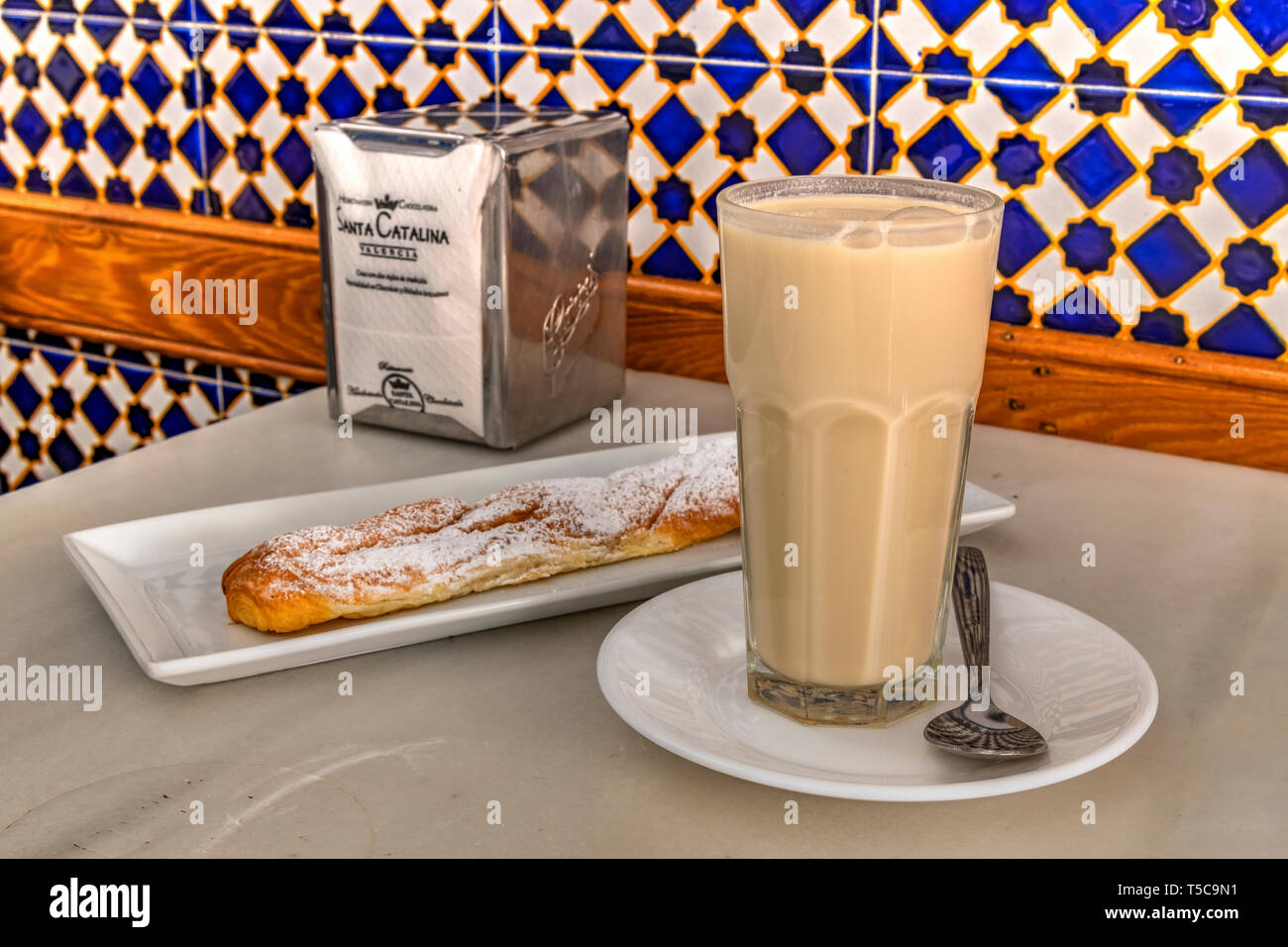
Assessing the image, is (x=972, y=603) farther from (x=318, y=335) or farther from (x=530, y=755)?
(x=318, y=335)

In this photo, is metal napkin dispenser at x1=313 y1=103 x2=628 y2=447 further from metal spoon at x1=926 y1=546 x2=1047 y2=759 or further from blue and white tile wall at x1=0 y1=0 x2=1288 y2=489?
metal spoon at x1=926 y1=546 x2=1047 y2=759

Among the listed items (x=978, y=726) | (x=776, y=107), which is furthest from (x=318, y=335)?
(x=978, y=726)

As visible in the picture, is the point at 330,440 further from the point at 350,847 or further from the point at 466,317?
the point at 350,847

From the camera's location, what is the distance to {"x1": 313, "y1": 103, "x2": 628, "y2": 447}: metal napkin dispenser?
3.39 feet

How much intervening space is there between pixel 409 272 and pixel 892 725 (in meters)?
0.63

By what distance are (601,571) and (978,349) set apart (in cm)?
30

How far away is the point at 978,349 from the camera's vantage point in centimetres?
64

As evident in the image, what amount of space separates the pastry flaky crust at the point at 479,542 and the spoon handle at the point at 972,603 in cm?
19

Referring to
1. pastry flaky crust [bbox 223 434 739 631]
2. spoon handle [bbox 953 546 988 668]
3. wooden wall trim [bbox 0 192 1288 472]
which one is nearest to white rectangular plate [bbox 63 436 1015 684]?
pastry flaky crust [bbox 223 434 739 631]

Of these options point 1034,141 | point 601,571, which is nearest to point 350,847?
point 601,571

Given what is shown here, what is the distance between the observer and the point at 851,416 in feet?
2.00

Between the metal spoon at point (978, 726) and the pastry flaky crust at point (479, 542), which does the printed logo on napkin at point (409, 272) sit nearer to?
the pastry flaky crust at point (479, 542)
